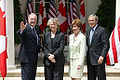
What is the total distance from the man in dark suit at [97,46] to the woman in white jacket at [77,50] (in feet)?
0.57

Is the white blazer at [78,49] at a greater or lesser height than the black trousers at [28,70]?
greater

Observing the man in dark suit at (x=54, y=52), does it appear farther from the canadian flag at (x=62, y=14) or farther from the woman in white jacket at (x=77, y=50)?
the canadian flag at (x=62, y=14)

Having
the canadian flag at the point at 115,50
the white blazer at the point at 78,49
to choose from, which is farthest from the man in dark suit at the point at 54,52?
the canadian flag at the point at 115,50

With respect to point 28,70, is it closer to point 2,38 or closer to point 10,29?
point 2,38

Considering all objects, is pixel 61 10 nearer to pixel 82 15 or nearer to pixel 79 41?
pixel 82 15

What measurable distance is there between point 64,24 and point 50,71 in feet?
17.4

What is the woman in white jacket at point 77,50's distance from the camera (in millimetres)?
3932

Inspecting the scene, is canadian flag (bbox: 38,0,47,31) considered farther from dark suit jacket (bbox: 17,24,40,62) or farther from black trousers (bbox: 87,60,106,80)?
black trousers (bbox: 87,60,106,80)

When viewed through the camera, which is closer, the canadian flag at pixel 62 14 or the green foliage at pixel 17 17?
the green foliage at pixel 17 17

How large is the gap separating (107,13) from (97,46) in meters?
4.94

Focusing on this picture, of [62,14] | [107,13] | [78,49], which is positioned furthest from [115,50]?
[62,14]

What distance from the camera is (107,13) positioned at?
860 cm

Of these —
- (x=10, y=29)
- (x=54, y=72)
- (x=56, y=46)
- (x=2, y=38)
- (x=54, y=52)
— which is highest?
(x=10, y=29)

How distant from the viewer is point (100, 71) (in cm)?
396
